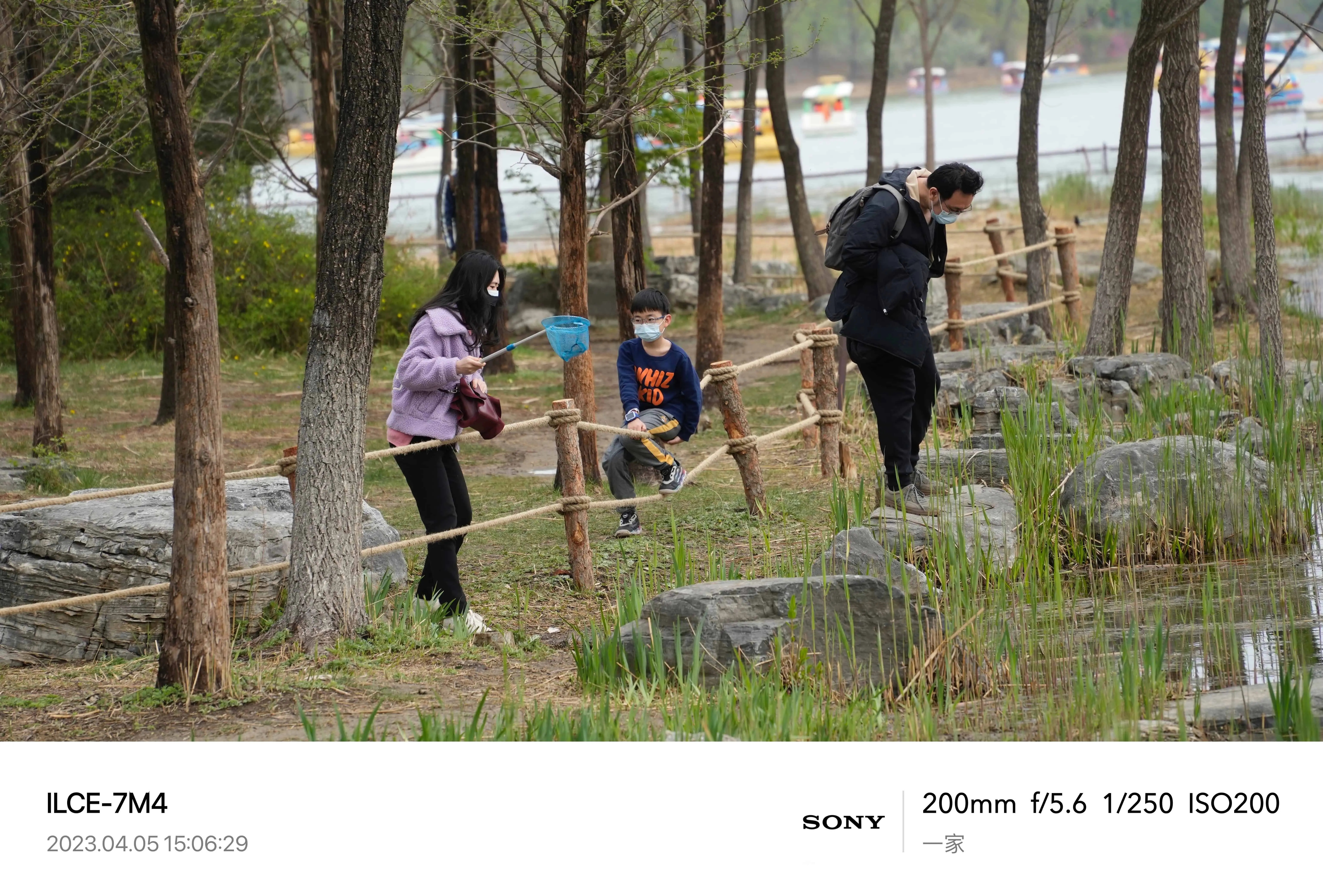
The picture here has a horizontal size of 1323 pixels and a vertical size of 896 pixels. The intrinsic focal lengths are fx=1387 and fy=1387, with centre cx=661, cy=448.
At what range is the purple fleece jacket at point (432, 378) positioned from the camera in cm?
495

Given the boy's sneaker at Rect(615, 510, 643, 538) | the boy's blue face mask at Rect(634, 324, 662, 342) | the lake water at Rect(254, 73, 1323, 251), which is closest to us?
the boy's blue face mask at Rect(634, 324, 662, 342)

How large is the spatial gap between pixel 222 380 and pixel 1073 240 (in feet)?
24.6

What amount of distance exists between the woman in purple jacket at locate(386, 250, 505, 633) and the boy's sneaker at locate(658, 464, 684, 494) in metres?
1.51

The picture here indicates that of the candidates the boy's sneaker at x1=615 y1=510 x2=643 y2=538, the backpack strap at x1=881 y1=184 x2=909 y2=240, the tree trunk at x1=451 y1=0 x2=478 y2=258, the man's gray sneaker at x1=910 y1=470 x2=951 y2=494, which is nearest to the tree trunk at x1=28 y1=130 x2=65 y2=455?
the tree trunk at x1=451 y1=0 x2=478 y2=258

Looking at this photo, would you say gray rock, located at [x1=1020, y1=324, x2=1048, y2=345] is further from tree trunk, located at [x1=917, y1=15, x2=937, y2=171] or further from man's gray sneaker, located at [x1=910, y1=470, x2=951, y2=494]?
tree trunk, located at [x1=917, y1=15, x2=937, y2=171]

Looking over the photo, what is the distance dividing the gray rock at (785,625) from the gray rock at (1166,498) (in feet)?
5.38

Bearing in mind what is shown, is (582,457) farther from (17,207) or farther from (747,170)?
(747,170)

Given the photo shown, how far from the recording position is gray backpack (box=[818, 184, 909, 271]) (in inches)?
210

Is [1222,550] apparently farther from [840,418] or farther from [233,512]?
[233,512]

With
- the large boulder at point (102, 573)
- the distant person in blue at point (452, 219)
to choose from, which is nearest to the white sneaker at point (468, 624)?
the large boulder at point (102, 573)

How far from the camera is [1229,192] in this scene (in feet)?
38.4

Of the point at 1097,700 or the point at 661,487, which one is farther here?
the point at 661,487

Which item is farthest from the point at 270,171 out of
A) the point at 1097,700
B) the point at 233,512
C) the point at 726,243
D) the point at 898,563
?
the point at 1097,700

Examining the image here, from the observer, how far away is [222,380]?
41.4ft
